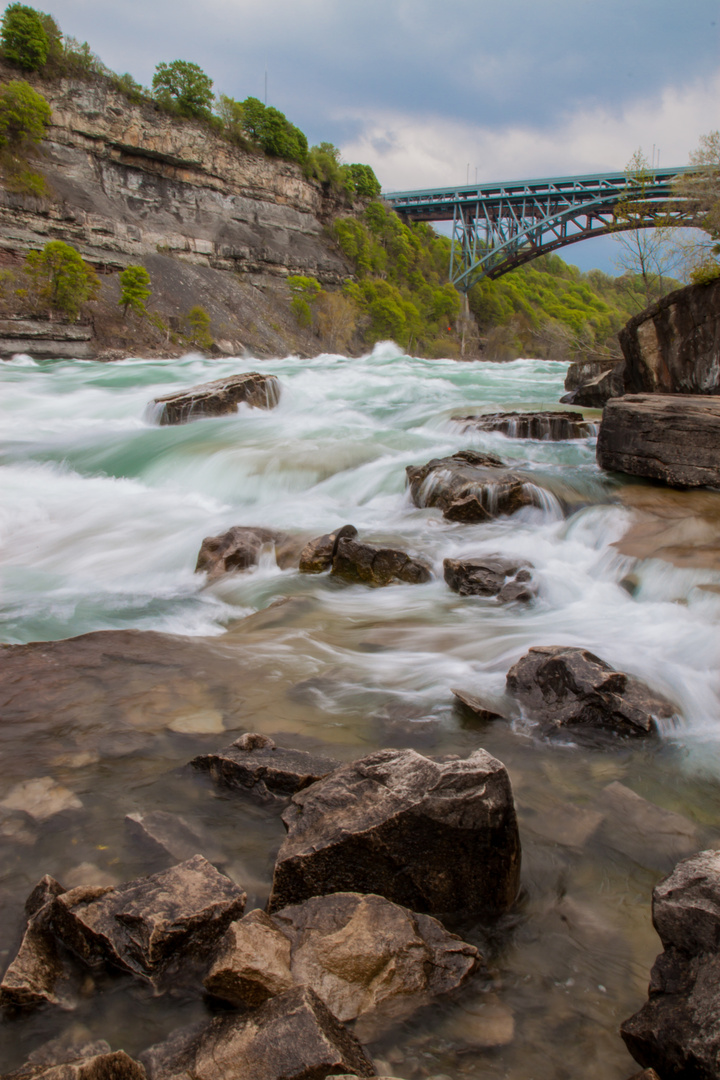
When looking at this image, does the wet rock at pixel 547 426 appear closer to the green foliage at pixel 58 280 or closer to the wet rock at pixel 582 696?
the wet rock at pixel 582 696

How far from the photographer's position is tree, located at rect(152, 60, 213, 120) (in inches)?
1786

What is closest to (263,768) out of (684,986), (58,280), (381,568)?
(684,986)

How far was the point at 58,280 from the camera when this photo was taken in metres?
27.0

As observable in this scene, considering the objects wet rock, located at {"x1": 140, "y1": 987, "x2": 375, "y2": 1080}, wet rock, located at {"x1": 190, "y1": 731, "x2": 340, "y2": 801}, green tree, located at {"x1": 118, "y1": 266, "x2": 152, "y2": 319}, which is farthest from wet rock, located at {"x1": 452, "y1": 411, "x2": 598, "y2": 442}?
green tree, located at {"x1": 118, "y1": 266, "x2": 152, "y2": 319}

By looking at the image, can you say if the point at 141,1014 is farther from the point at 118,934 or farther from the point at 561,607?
the point at 561,607

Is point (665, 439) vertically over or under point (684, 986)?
over

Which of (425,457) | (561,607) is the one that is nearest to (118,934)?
(561,607)

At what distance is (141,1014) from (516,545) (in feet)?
20.1

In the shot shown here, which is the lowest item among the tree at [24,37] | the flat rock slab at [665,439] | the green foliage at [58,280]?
the flat rock slab at [665,439]

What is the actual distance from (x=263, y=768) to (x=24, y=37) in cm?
5044

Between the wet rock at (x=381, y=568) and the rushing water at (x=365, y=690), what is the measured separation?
0.15 meters

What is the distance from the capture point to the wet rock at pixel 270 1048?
1510mm

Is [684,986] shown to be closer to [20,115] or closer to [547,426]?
[547,426]

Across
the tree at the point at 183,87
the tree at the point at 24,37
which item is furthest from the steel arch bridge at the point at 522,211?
the tree at the point at 24,37
